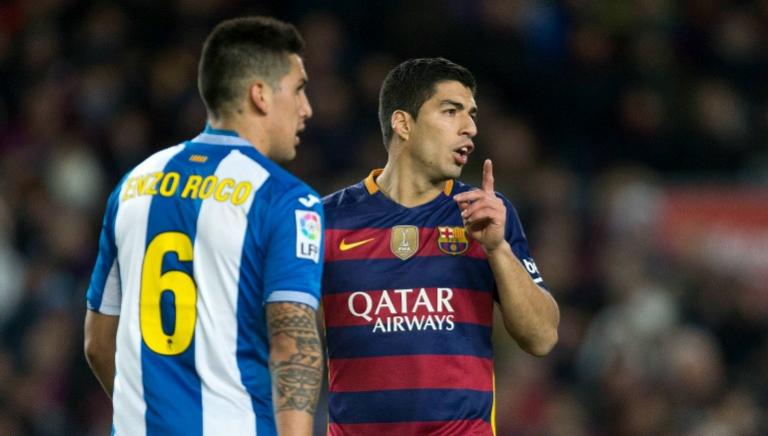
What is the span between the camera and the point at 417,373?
527 centimetres

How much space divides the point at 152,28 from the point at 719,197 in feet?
17.3

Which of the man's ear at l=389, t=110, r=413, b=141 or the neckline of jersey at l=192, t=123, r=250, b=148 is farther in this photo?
the man's ear at l=389, t=110, r=413, b=141

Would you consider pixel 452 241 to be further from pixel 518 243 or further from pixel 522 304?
pixel 522 304

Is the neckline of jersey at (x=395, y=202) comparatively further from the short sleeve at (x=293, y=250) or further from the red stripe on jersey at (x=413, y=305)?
the short sleeve at (x=293, y=250)

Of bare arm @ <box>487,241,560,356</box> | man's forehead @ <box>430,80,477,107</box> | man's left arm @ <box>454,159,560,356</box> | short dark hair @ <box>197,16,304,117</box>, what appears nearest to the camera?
short dark hair @ <box>197,16,304,117</box>

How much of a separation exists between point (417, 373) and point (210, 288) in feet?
3.88

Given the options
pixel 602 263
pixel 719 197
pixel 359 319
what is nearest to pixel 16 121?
pixel 602 263

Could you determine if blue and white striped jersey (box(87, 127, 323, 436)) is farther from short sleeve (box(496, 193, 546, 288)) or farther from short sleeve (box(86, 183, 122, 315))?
short sleeve (box(496, 193, 546, 288))

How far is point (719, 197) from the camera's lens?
1114cm

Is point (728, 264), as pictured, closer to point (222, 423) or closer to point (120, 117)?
point (120, 117)

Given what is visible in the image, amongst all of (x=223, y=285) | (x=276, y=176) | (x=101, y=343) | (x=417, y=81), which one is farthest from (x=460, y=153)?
(x=101, y=343)

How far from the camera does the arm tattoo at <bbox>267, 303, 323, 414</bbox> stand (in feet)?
14.0

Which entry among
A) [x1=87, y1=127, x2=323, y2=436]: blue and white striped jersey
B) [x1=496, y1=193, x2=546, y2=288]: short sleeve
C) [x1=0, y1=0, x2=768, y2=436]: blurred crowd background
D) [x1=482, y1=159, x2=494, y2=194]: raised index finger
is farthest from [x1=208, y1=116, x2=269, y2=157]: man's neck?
[x1=0, y1=0, x2=768, y2=436]: blurred crowd background

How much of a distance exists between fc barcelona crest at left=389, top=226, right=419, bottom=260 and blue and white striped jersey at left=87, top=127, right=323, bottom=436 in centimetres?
98
